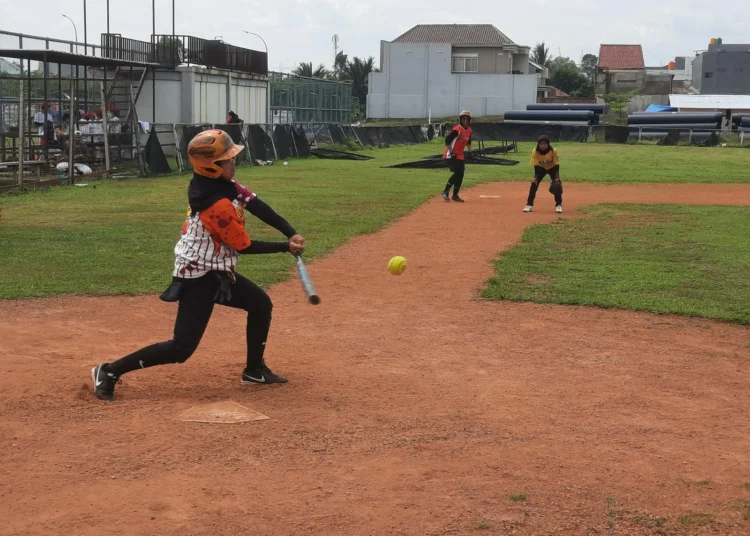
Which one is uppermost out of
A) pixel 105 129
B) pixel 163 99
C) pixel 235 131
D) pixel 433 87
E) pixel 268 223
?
pixel 433 87

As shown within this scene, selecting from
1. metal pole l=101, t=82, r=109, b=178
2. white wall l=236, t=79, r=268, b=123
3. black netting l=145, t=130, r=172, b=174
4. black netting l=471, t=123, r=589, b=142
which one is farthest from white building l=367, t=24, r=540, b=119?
metal pole l=101, t=82, r=109, b=178

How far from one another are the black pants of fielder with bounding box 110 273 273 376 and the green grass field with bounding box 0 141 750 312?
403 cm

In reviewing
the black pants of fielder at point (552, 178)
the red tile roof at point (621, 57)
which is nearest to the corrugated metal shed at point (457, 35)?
the red tile roof at point (621, 57)

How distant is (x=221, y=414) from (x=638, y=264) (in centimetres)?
785

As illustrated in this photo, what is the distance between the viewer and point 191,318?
623 centimetres

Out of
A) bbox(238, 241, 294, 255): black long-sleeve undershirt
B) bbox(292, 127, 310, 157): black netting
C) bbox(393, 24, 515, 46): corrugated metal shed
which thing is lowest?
bbox(238, 241, 294, 255): black long-sleeve undershirt

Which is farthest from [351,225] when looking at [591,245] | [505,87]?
[505,87]

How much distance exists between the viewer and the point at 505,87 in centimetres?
7412

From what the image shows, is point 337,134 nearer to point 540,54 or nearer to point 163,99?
point 163,99

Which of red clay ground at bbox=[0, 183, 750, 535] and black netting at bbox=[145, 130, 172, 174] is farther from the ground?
black netting at bbox=[145, 130, 172, 174]

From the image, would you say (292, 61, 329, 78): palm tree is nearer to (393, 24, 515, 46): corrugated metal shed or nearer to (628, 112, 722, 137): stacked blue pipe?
→ (393, 24, 515, 46): corrugated metal shed

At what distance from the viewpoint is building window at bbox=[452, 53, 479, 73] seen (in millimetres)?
85250

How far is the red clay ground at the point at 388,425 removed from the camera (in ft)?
15.1

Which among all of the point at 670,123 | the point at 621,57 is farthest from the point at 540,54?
the point at 670,123
